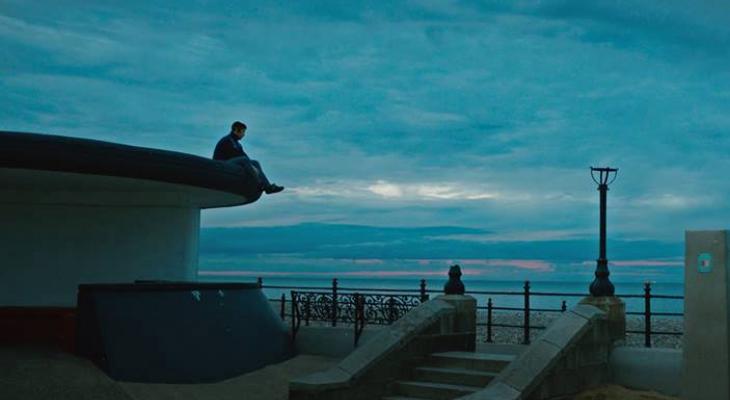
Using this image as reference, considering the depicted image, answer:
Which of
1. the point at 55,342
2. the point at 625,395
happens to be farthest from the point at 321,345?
the point at 625,395

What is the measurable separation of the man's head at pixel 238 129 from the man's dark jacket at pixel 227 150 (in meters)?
0.21

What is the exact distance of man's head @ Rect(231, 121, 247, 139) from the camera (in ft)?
53.7

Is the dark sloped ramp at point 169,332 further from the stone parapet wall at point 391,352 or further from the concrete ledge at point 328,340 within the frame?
the stone parapet wall at point 391,352

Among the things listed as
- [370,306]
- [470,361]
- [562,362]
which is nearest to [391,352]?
[470,361]

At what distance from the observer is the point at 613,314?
490 inches

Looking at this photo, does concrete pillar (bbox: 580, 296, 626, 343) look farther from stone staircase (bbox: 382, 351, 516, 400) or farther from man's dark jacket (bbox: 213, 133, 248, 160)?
man's dark jacket (bbox: 213, 133, 248, 160)

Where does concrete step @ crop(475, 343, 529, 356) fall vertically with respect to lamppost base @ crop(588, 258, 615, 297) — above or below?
below

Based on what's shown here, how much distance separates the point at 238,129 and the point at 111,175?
3.90 meters

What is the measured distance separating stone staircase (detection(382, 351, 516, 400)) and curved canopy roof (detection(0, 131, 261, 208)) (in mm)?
5236

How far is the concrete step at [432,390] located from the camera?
37.6 feet

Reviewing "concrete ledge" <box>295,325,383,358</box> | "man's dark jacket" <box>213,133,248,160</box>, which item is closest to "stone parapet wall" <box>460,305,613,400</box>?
"concrete ledge" <box>295,325,383,358</box>

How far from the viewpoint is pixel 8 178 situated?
13.5 m

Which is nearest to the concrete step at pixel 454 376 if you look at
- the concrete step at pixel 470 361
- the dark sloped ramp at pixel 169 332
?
the concrete step at pixel 470 361

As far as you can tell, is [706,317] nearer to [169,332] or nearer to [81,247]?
[169,332]
